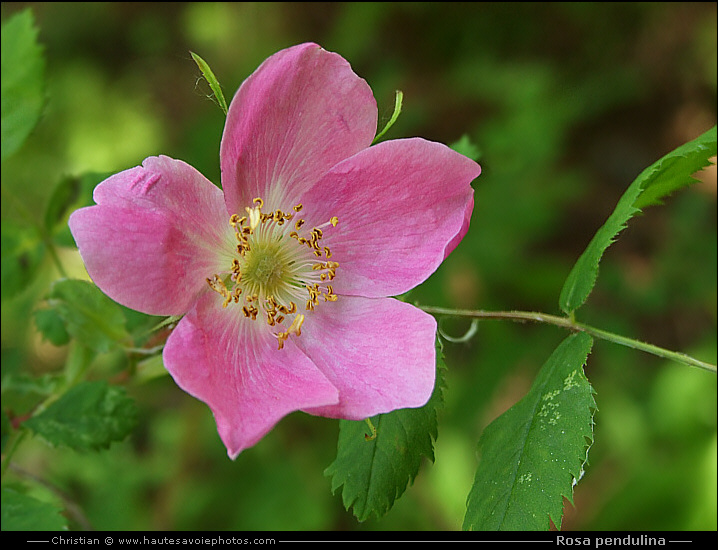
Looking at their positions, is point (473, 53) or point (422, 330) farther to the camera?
point (473, 53)

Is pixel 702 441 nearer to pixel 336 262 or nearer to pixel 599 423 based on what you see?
pixel 599 423

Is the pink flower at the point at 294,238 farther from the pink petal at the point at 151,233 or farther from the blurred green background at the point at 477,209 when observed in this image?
the blurred green background at the point at 477,209

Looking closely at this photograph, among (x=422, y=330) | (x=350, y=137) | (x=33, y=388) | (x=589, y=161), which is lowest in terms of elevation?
(x=589, y=161)

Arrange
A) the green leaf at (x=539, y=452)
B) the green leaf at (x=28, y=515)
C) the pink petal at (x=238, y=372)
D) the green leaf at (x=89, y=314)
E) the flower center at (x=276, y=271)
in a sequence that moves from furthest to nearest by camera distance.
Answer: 1. the green leaf at (x=28, y=515)
2. the green leaf at (x=89, y=314)
3. the flower center at (x=276, y=271)
4. the green leaf at (x=539, y=452)
5. the pink petal at (x=238, y=372)

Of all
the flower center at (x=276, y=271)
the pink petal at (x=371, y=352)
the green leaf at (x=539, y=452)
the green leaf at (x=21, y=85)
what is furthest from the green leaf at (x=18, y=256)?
the green leaf at (x=539, y=452)
